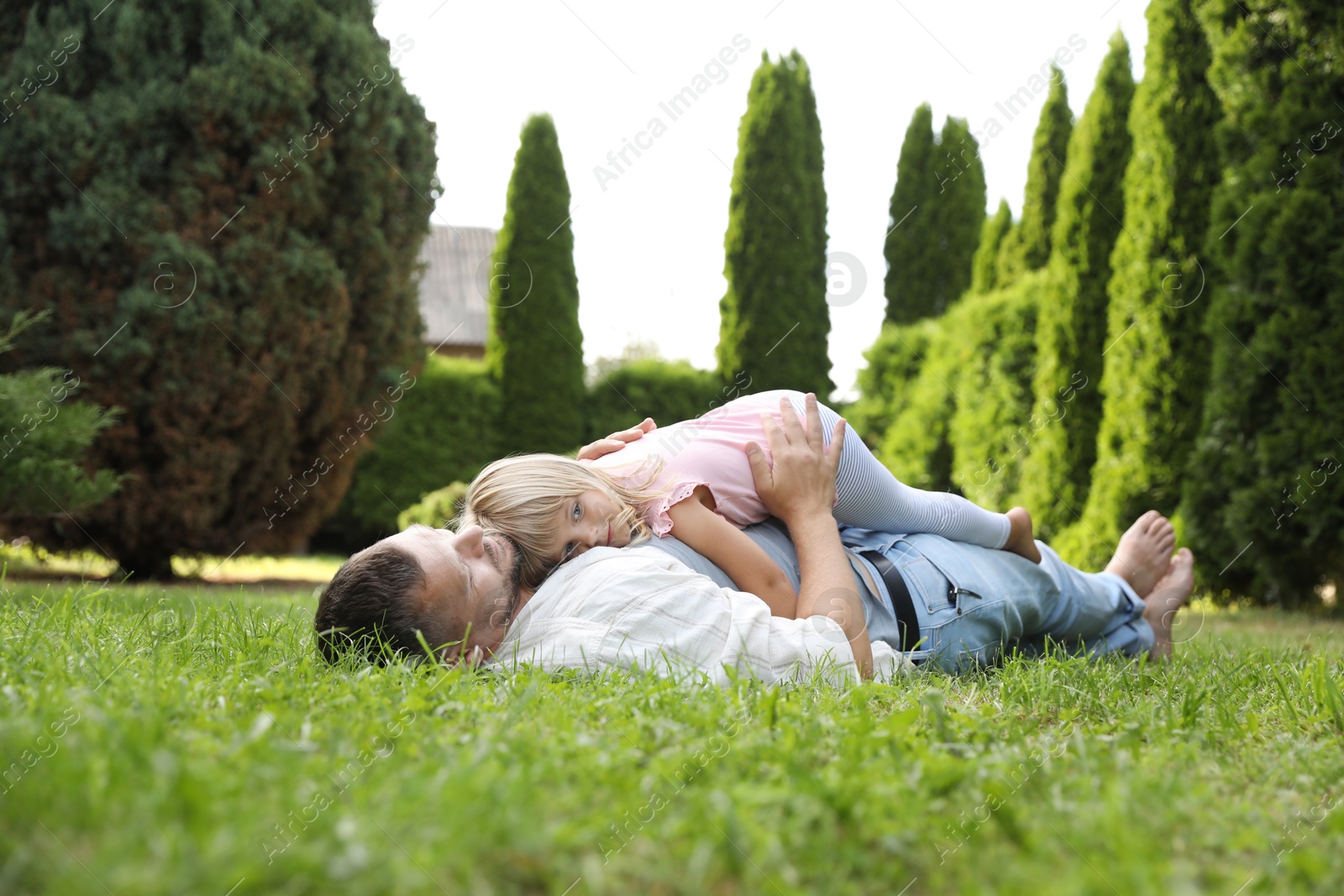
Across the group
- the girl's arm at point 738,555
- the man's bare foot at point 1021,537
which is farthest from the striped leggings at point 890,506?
the girl's arm at point 738,555

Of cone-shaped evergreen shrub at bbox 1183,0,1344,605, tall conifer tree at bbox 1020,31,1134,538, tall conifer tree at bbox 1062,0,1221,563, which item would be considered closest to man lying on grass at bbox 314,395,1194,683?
cone-shaped evergreen shrub at bbox 1183,0,1344,605

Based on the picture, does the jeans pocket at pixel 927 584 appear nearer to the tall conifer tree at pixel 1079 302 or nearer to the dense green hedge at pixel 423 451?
the tall conifer tree at pixel 1079 302

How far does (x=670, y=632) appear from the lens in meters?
2.14

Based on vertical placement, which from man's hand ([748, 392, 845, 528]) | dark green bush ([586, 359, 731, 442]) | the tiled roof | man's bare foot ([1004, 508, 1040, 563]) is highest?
the tiled roof

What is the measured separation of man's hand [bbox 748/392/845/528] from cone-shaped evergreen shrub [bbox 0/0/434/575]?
5.29 m

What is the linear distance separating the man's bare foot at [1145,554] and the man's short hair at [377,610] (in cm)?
246

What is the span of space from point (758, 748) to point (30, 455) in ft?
13.1

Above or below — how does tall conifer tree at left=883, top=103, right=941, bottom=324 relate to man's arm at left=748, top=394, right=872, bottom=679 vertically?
above

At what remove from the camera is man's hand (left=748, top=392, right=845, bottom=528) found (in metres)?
2.59

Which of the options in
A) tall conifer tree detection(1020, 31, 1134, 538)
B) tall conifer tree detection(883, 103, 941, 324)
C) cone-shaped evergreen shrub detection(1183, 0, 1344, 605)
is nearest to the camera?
cone-shaped evergreen shrub detection(1183, 0, 1344, 605)

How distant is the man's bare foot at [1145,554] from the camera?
11.2 ft

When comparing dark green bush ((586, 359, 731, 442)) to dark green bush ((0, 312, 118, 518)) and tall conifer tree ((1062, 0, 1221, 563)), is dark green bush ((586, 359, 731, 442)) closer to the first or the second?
tall conifer tree ((1062, 0, 1221, 563))

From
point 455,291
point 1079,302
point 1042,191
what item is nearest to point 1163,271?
point 1079,302

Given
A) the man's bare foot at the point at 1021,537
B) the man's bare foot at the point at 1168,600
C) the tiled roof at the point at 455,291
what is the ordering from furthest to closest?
the tiled roof at the point at 455,291
the man's bare foot at the point at 1168,600
the man's bare foot at the point at 1021,537
